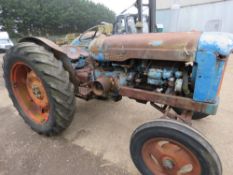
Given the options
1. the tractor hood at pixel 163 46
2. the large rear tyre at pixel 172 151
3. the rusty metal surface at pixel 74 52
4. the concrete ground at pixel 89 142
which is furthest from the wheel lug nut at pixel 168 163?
the rusty metal surface at pixel 74 52

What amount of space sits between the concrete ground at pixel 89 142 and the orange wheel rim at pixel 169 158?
0.86 ft

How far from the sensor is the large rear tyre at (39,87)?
179 cm

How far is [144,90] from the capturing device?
1767 mm

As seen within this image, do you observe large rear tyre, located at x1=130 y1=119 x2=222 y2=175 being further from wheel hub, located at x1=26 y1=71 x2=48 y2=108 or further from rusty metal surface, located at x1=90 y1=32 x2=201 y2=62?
wheel hub, located at x1=26 y1=71 x2=48 y2=108

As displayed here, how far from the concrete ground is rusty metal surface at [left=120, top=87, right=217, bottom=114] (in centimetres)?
67

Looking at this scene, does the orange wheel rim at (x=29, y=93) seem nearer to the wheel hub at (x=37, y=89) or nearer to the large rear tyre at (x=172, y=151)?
the wheel hub at (x=37, y=89)

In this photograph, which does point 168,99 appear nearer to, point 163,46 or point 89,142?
point 163,46

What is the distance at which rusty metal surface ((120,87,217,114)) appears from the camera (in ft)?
4.85

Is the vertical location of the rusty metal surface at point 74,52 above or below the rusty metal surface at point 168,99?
above

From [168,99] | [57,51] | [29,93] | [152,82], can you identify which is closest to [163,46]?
[152,82]

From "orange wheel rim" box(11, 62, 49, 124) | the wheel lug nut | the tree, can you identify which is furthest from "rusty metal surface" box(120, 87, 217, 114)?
the tree

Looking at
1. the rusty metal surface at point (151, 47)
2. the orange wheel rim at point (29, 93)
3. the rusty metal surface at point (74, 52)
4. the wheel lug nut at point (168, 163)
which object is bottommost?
the wheel lug nut at point (168, 163)

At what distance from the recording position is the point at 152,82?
1699 mm

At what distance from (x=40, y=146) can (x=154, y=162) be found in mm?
1288
